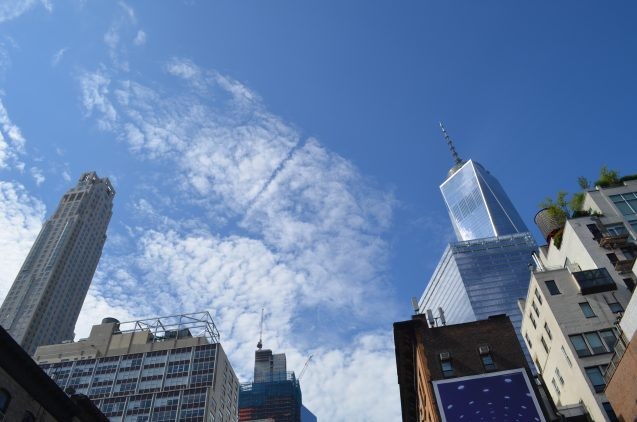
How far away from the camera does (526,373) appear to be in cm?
5147

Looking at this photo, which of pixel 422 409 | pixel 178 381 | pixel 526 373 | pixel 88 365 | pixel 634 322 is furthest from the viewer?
pixel 88 365

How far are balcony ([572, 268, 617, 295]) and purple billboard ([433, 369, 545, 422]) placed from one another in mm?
17327

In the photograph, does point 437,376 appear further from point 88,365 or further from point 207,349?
point 88,365

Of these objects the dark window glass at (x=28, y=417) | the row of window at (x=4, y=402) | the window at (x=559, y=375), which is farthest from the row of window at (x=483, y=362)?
the row of window at (x=4, y=402)

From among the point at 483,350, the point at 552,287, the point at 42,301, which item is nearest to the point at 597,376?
the point at 483,350

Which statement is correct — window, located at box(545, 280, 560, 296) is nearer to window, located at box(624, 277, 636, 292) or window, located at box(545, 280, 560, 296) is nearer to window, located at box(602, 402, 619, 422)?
window, located at box(624, 277, 636, 292)

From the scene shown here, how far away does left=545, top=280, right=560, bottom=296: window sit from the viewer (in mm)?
64562

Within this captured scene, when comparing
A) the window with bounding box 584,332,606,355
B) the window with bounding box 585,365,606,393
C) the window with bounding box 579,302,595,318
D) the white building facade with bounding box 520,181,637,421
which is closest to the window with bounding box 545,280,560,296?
the white building facade with bounding box 520,181,637,421

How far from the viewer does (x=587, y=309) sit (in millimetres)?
61781

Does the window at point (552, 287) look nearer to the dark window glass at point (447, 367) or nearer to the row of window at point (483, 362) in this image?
the row of window at point (483, 362)

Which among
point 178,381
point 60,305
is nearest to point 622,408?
point 178,381

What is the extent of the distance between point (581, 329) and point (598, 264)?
9.05 meters

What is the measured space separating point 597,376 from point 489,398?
1344cm

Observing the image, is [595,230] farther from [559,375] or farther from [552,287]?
[559,375]
